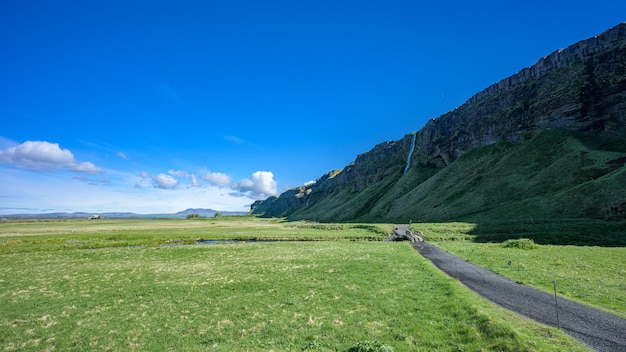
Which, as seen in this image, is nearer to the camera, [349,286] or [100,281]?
[349,286]

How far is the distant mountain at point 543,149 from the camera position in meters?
67.1

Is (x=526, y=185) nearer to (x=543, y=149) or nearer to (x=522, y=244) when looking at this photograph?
(x=543, y=149)

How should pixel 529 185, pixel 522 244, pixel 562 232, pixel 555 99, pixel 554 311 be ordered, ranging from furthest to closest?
pixel 555 99
pixel 529 185
pixel 562 232
pixel 522 244
pixel 554 311

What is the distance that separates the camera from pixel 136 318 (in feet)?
60.2

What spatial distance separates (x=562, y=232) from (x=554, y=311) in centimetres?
4636

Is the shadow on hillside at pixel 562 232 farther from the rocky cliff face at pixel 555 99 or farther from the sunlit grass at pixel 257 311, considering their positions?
the rocky cliff face at pixel 555 99

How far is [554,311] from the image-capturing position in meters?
15.9

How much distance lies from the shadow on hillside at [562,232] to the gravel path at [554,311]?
110ft

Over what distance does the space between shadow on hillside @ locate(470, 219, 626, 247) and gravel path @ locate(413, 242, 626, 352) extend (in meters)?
33.6

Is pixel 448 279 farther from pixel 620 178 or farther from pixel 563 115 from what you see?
pixel 563 115

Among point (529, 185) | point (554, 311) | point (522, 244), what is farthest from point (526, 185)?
point (554, 311)

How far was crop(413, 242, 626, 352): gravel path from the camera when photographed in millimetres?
12345

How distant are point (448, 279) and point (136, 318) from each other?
2441 cm

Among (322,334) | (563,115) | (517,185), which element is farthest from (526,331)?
(563,115)
